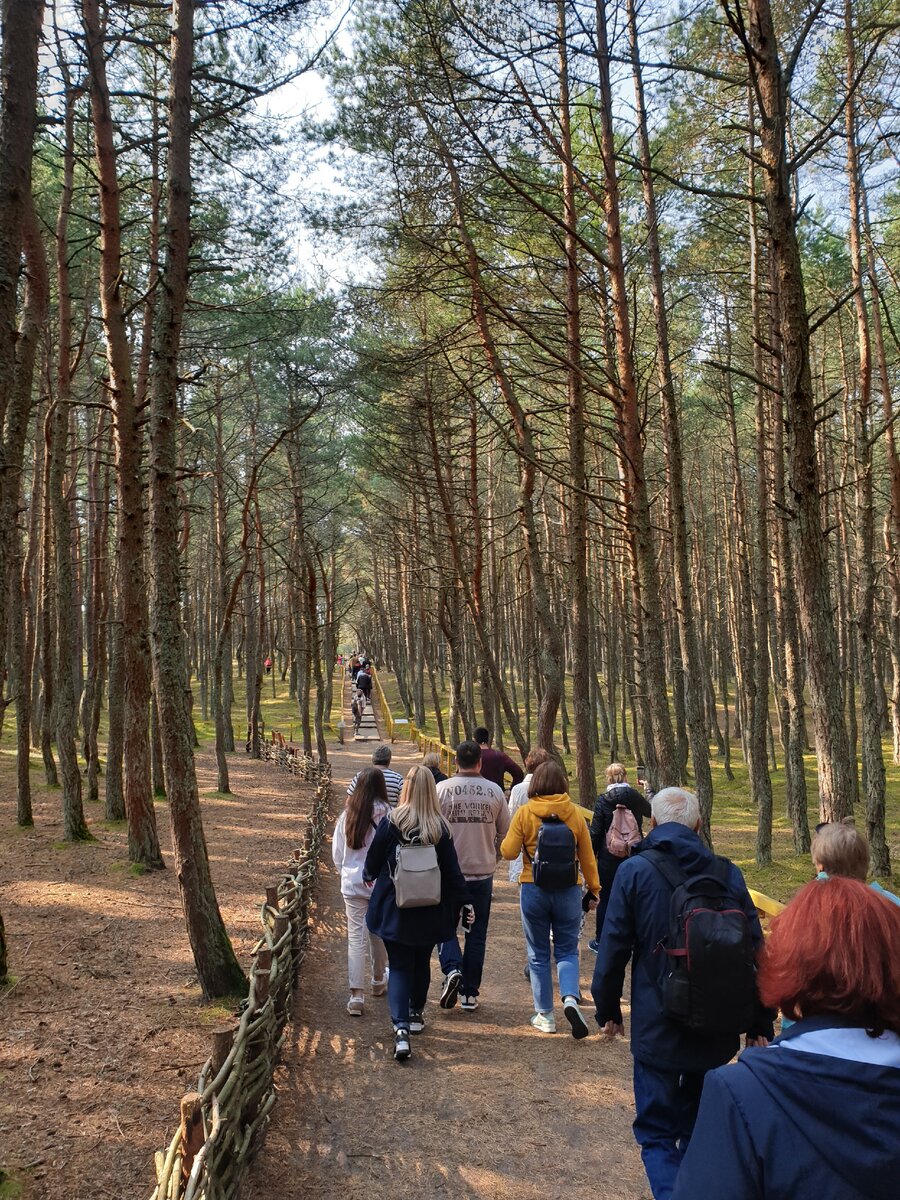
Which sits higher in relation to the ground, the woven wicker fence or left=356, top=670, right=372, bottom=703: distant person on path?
left=356, top=670, right=372, bottom=703: distant person on path

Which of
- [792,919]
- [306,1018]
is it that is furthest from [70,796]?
[792,919]

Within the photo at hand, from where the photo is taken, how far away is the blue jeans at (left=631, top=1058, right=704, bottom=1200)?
2.89 metres

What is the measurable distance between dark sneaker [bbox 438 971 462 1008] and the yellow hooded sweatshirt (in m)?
0.87

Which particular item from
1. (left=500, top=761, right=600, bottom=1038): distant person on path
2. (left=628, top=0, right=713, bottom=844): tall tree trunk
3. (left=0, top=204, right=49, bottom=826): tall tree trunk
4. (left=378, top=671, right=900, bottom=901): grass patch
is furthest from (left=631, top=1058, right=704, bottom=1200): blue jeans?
(left=628, top=0, right=713, bottom=844): tall tree trunk

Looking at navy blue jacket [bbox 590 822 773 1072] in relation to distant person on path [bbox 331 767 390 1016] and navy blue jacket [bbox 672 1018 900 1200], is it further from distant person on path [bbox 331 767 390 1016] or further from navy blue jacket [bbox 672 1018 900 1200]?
distant person on path [bbox 331 767 390 1016]

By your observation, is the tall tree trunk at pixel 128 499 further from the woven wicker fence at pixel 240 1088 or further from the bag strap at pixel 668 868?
the bag strap at pixel 668 868

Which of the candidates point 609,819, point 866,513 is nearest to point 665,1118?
point 609,819

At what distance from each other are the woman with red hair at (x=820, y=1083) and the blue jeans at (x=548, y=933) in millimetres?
3739

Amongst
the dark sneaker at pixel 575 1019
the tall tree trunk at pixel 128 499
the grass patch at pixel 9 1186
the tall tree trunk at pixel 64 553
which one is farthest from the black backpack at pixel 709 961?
the tall tree trunk at pixel 64 553

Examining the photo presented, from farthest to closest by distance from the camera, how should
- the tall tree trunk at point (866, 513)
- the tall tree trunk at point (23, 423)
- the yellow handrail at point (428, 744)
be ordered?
the yellow handrail at point (428, 744) → the tall tree trunk at point (866, 513) → the tall tree trunk at point (23, 423)

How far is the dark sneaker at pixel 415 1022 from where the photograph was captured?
5203 mm

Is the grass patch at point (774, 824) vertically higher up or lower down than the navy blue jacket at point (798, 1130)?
lower down

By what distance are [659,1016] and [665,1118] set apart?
37 centimetres

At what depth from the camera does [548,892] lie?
17.1 feet
